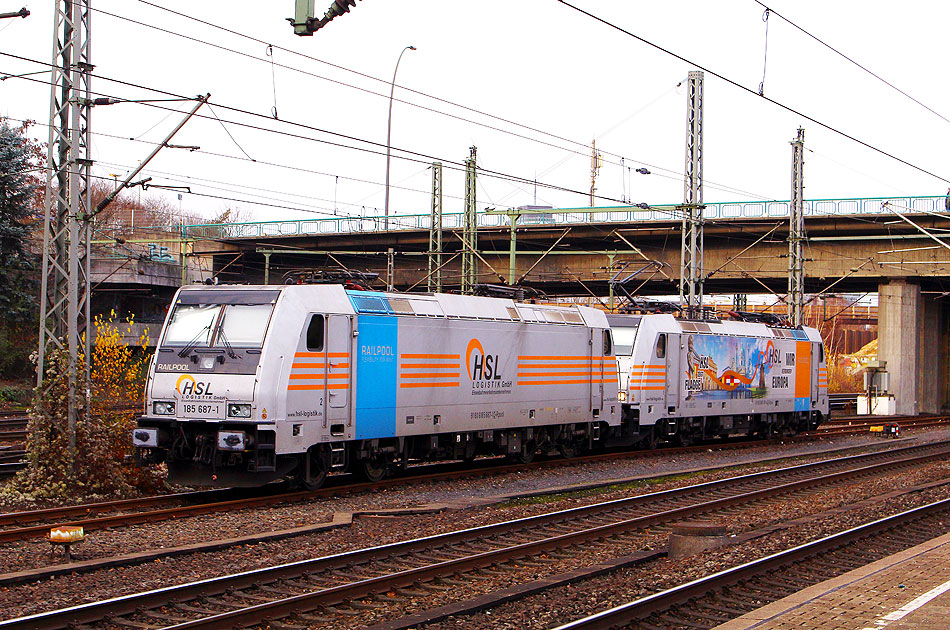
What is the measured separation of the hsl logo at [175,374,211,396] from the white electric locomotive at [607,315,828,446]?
39.6ft

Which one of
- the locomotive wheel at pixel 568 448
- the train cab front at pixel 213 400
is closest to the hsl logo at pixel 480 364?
the locomotive wheel at pixel 568 448

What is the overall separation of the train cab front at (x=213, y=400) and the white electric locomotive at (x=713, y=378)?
11526mm

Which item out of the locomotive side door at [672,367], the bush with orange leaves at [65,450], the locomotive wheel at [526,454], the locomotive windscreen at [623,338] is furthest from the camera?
the locomotive side door at [672,367]

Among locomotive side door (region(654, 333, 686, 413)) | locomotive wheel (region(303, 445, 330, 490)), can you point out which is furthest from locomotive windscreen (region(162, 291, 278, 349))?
locomotive side door (region(654, 333, 686, 413))

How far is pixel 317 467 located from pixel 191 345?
2877 millimetres

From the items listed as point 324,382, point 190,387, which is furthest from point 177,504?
point 324,382

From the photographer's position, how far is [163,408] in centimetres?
1628

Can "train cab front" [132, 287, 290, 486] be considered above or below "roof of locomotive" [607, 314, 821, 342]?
below

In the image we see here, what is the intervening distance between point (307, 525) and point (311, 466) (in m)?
3.44

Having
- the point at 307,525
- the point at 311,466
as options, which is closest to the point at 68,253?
the point at 311,466

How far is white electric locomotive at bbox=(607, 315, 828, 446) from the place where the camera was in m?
25.5

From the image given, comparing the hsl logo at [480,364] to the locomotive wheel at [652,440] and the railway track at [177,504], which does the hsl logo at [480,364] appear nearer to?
the railway track at [177,504]

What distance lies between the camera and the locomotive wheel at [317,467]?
16750 millimetres

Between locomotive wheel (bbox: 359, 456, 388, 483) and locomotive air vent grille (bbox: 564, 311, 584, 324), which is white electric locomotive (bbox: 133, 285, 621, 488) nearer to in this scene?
locomotive wheel (bbox: 359, 456, 388, 483)
